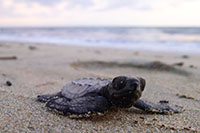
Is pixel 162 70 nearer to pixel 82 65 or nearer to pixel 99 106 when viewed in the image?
pixel 82 65

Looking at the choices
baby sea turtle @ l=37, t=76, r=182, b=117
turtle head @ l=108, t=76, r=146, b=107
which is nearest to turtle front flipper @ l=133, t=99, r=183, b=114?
baby sea turtle @ l=37, t=76, r=182, b=117

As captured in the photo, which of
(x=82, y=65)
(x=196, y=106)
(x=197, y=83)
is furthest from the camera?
(x=82, y=65)

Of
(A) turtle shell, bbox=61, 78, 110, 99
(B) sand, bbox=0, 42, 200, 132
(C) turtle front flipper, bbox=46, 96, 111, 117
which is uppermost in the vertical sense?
(A) turtle shell, bbox=61, 78, 110, 99

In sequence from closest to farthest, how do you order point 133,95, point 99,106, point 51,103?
1. point 133,95
2. point 99,106
3. point 51,103

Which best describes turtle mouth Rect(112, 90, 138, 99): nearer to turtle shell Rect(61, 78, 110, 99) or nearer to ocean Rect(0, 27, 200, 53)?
turtle shell Rect(61, 78, 110, 99)

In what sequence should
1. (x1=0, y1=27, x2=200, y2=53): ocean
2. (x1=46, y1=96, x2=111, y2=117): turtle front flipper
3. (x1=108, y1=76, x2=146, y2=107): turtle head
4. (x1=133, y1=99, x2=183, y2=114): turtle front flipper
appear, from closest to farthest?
(x1=108, y1=76, x2=146, y2=107): turtle head < (x1=46, y1=96, x2=111, y2=117): turtle front flipper < (x1=133, y1=99, x2=183, y2=114): turtle front flipper < (x1=0, y1=27, x2=200, y2=53): ocean

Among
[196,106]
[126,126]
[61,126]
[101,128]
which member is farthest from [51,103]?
[196,106]

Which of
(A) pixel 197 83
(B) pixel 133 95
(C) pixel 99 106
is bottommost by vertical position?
(A) pixel 197 83

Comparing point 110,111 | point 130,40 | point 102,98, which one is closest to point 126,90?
point 102,98
